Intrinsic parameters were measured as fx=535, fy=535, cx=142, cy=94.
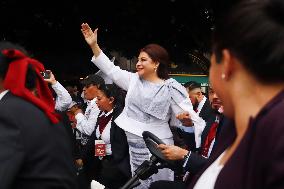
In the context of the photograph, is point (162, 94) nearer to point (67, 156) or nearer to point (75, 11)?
point (67, 156)

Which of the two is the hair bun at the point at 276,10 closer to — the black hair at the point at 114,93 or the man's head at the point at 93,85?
the black hair at the point at 114,93

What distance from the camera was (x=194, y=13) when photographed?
1595cm

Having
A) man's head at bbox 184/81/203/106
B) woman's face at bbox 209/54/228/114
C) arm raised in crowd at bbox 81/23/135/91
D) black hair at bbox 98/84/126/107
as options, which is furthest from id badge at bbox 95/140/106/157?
woman's face at bbox 209/54/228/114

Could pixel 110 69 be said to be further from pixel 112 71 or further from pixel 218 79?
pixel 218 79

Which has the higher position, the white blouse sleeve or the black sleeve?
the white blouse sleeve

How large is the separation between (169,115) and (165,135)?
190 millimetres

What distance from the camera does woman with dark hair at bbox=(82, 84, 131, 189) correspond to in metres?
4.86

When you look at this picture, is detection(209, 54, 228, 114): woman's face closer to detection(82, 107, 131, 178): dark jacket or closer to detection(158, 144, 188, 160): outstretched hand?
detection(158, 144, 188, 160): outstretched hand

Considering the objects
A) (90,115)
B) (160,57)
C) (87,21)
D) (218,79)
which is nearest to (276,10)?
Answer: (218,79)

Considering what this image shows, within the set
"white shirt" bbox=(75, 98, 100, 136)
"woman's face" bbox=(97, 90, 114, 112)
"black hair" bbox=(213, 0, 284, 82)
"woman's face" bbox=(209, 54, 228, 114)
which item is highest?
"black hair" bbox=(213, 0, 284, 82)

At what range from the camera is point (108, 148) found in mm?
5504

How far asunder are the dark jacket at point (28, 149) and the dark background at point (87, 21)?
12.4m

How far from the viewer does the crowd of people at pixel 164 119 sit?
125 cm

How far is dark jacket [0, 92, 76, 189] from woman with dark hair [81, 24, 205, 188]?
79.2 inches
